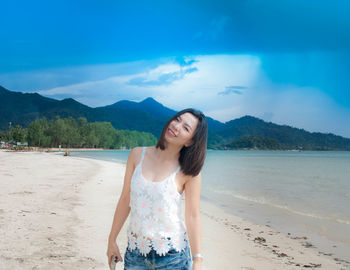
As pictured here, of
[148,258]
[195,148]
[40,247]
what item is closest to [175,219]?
[148,258]

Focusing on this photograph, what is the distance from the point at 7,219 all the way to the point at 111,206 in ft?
11.0

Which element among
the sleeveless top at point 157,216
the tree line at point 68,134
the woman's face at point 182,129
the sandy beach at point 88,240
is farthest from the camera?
the tree line at point 68,134

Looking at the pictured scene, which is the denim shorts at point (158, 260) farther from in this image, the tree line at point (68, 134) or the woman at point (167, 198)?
the tree line at point (68, 134)

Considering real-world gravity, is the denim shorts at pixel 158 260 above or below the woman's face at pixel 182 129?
below

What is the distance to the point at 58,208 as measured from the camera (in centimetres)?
865

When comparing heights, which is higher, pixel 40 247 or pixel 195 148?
pixel 195 148

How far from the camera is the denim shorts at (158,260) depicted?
2.11m

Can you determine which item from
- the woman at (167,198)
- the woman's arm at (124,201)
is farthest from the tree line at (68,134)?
the woman at (167,198)

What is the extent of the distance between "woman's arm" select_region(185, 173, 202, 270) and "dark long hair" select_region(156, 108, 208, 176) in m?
0.07

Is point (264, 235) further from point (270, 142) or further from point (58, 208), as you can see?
point (270, 142)

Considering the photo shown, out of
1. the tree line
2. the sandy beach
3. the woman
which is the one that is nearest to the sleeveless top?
the woman

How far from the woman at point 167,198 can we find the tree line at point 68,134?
324 feet

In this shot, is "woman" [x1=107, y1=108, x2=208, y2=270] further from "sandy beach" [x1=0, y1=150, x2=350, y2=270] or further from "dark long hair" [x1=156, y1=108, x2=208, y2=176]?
"sandy beach" [x1=0, y1=150, x2=350, y2=270]

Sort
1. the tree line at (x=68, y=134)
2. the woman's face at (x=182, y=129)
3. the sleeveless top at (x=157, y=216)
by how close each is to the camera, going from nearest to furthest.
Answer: the sleeveless top at (x=157, y=216) → the woman's face at (x=182, y=129) → the tree line at (x=68, y=134)
